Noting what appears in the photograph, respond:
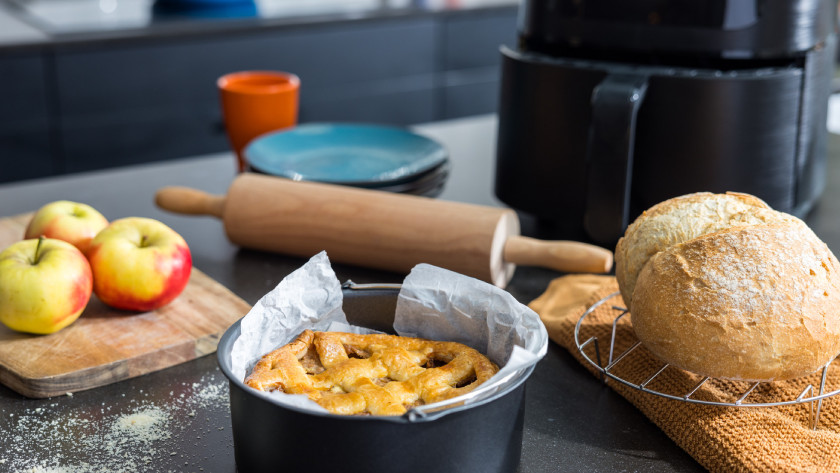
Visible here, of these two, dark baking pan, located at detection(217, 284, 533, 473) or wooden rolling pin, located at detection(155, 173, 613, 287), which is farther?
wooden rolling pin, located at detection(155, 173, 613, 287)

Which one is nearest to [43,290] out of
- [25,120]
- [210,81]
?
[25,120]

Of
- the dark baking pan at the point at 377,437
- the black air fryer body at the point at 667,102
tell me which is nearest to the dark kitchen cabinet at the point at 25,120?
the black air fryer body at the point at 667,102

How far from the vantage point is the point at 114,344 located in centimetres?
83

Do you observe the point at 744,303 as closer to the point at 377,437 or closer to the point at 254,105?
the point at 377,437

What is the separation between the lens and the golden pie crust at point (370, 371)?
62 cm

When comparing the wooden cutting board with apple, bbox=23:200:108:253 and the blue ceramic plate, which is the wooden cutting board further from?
the blue ceramic plate

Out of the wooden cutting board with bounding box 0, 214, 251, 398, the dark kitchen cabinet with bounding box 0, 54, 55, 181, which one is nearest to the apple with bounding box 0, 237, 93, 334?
the wooden cutting board with bounding box 0, 214, 251, 398

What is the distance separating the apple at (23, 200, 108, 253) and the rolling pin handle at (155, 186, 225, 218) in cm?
13

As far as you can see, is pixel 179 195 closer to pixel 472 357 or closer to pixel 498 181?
pixel 498 181

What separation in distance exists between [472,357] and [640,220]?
0.74 ft

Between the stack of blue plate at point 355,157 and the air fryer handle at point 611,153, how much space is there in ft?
0.95

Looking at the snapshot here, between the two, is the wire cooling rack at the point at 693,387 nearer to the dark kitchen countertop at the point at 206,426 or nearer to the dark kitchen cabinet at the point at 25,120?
the dark kitchen countertop at the point at 206,426

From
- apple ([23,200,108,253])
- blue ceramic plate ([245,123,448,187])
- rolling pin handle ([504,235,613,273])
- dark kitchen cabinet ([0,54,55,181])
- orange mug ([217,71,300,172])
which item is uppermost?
orange mug ([217,71,300,172])

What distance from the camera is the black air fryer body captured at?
0.92 meters
